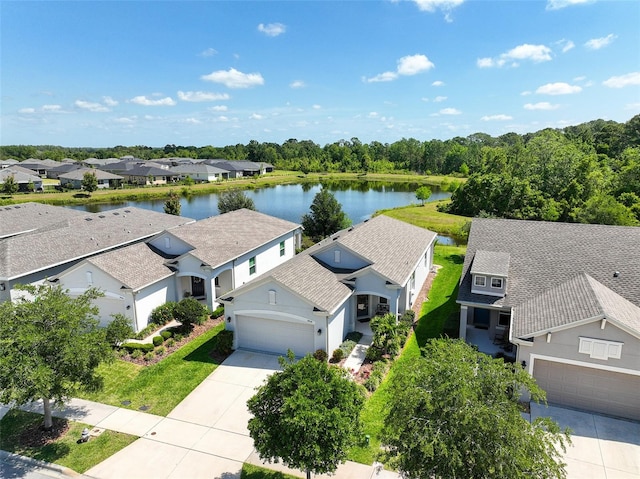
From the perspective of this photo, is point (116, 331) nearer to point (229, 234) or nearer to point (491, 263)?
point (229, 234)

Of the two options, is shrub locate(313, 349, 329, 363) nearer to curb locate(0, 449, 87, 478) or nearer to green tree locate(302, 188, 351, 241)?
curb locate(0, 449, 87, 478)

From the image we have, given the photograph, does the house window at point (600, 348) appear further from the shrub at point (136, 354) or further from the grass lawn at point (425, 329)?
the shrub at point (136, 354)

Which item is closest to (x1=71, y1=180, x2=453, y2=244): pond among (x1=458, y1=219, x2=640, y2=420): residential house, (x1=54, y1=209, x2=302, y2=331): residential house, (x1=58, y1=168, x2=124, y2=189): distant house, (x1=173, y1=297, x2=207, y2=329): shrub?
(x1=58, y1=168, x2=124, y2=189): distant house

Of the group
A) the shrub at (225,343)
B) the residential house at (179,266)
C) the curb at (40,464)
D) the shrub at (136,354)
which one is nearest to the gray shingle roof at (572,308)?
the shrub at (225,343)

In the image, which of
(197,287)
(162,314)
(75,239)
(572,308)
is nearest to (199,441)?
(162,314)

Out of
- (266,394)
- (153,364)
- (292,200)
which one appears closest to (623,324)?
(266,394)

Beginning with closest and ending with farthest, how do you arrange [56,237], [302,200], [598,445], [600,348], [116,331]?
1. [598,445]
2. [600,348]
3. [116,331]
4. [56,237]
5. [302,200]

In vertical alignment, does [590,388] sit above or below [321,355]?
above
